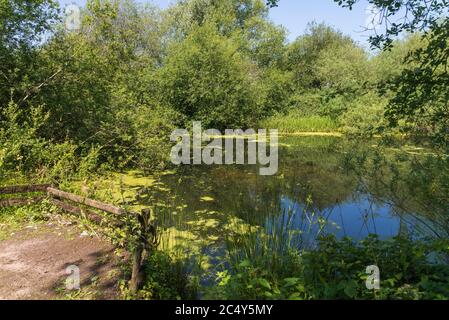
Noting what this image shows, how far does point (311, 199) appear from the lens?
724 centimetres

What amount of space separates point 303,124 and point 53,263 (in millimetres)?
19363

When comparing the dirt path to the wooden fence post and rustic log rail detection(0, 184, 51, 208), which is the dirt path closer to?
the wooden fence post

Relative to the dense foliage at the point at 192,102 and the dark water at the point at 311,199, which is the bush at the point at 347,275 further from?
the dark water at the point at 311,199

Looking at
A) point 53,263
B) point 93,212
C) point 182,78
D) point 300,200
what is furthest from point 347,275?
point 182,78

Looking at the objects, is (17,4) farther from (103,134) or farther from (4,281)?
(4,281)

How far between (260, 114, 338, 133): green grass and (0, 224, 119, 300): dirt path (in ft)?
59.1

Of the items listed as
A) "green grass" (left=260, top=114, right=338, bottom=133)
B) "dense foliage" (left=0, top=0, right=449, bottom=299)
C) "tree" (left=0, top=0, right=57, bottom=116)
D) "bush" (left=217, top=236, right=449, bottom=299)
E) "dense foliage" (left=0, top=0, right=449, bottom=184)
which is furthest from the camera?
"green grass" (left=260, top=114, right=338, bottom=133)

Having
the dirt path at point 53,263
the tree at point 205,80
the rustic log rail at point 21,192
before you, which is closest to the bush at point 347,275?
the dirt path at point 53,263

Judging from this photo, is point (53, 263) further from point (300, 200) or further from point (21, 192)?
point (300, 200)

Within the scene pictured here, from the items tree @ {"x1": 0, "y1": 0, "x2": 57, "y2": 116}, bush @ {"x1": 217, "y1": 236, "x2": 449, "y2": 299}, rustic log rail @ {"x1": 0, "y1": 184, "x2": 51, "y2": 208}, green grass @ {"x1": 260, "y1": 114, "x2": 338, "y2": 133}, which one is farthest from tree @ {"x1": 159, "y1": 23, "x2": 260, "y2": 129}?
bush @ {"x1": 217, "y1": 236, "x2": 449, "y2": 299}

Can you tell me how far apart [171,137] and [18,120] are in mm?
5191

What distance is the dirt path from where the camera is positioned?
→ 3.67m

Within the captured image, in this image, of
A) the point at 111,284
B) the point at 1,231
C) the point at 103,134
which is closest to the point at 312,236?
the point at 111,284
